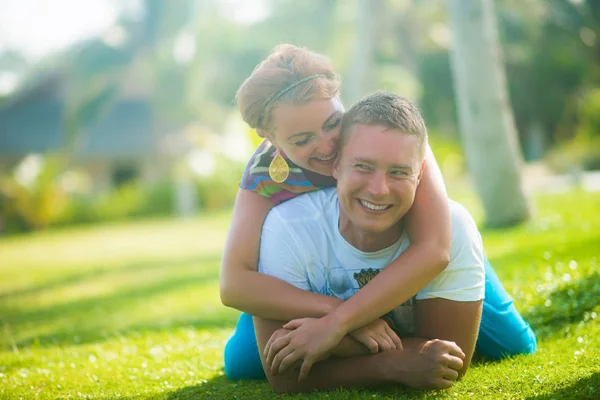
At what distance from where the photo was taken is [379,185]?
11.4 ft

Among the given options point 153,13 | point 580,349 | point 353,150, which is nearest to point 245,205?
point 353,150

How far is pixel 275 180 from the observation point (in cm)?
409

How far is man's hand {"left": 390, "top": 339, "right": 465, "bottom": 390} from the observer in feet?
11.3

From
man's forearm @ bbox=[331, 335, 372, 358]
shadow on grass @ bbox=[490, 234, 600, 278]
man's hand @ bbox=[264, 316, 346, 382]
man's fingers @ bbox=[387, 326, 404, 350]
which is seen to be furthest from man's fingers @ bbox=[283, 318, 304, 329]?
shadow on grass @ bbox=[490, 234, 600, 278]

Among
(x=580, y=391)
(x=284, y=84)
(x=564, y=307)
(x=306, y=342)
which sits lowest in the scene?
(x=564, y=307)

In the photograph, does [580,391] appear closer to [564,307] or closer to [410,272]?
[410,272]

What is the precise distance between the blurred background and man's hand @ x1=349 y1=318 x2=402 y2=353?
20042 millimetres

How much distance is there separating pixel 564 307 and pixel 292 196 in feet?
8.61

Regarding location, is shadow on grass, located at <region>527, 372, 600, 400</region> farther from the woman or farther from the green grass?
the woman

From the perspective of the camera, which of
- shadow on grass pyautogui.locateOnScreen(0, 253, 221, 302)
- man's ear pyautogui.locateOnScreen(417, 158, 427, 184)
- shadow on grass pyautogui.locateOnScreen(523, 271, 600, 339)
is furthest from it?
shadow on grass pyautogui.locateOnScreen(0, 253, 221, 302)

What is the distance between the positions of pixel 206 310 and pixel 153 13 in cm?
2774

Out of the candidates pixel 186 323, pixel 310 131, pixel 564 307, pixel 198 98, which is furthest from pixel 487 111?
pixel 198 98

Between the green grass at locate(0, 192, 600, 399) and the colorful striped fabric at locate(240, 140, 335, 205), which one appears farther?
the colorful striped fabric at locate(240, 140, 335, 205)

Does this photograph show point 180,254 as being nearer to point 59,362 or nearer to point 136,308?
point 136,308
